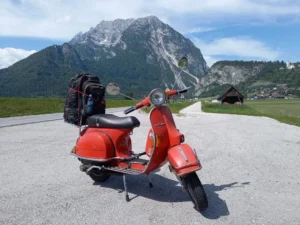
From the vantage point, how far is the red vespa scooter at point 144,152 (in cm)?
439

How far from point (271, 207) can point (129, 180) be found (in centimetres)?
253

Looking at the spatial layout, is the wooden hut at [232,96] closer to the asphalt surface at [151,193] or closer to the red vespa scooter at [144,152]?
the asphalt surface at [151,193]

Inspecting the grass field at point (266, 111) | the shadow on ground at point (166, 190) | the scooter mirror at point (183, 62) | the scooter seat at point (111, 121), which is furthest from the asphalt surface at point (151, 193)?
the grass field at point (266, 111)

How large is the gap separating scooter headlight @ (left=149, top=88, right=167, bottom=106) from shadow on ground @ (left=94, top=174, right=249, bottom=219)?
1.49 m

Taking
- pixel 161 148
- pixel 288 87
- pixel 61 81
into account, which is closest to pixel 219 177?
pixel 161 148

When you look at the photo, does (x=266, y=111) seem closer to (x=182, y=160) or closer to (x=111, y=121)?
(x=111, y=121)

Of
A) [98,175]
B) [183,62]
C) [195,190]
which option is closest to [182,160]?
[195,190]

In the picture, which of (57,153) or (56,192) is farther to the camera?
(57,153)

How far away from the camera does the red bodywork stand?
14.6 ft

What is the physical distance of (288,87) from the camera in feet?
490

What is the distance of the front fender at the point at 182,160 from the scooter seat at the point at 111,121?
0.89 m

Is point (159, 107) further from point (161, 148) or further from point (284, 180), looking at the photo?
point (284, 180)

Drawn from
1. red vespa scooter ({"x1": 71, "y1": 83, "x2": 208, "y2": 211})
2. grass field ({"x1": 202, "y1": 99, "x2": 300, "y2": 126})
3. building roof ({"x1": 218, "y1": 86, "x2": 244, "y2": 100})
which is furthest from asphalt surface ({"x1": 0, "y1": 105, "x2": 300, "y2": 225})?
building roof ({"x1": 218, "y1": 86, "x2": 244, "y2": 100})

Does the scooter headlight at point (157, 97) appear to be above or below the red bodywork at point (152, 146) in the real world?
above
